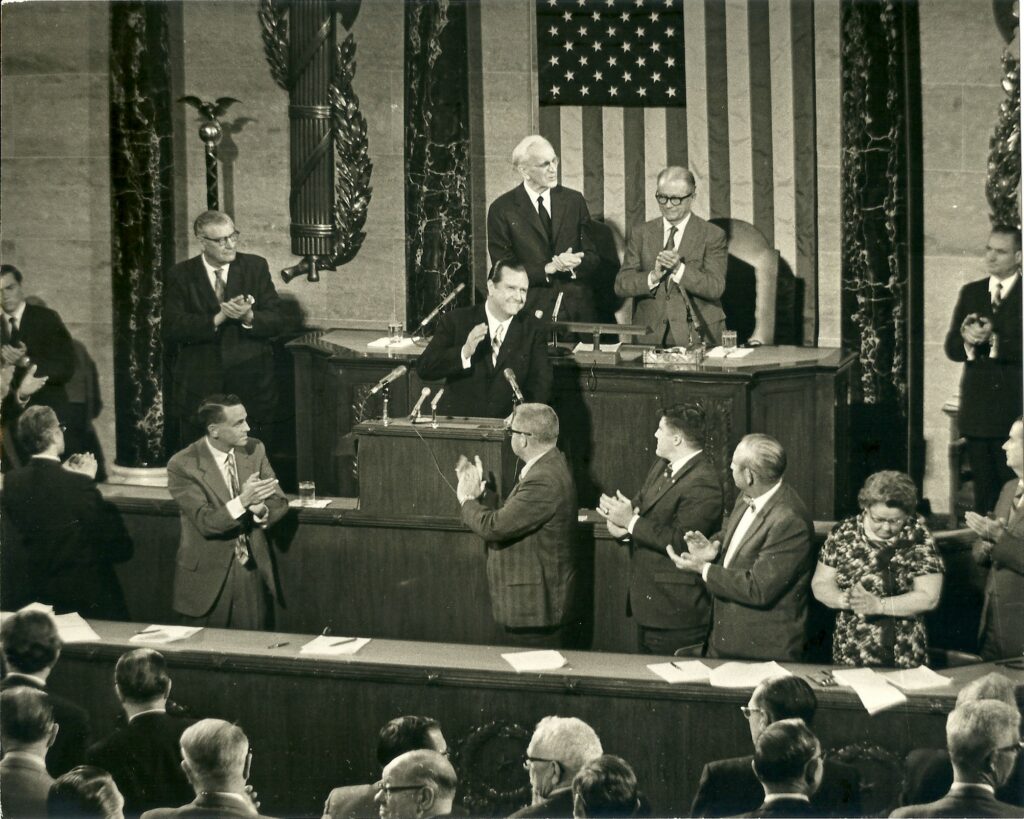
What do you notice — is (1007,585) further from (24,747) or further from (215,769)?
(24,747)

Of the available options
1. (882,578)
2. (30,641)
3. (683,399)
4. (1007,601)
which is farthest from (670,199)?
(30,641)

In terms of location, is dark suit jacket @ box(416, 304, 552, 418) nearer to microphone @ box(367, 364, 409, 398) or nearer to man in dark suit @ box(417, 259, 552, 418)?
man in dark suit @ box(417, 259, 552, 418)

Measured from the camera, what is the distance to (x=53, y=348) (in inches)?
355

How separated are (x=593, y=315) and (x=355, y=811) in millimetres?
2871

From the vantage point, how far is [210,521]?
8680 millimetres

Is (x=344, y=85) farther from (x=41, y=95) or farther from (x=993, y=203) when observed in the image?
(x=993, y=203)

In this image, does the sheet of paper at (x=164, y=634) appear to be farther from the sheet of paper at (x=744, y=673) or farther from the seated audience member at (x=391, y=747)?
the sheet of paper at (x=744, y=673)

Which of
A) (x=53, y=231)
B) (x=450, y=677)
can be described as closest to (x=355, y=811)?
(x=450, y=677)

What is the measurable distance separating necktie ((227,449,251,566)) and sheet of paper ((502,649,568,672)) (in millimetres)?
1499

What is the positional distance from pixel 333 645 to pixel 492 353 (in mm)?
1688

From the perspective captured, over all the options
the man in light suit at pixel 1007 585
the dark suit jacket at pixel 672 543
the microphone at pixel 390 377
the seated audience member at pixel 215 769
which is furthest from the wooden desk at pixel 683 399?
the seated audience member at pixel 215 769

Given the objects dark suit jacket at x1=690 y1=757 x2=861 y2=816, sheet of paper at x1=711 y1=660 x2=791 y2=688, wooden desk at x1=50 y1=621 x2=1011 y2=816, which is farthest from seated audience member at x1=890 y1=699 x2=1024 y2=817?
sheet of paper at x1=711 y1=660 x2=791 y2=688

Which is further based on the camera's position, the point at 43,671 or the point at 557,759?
the point at 43,671

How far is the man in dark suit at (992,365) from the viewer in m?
8.40
